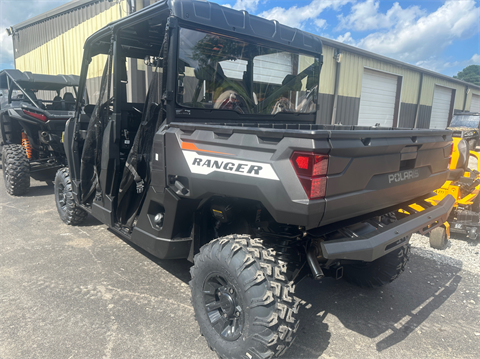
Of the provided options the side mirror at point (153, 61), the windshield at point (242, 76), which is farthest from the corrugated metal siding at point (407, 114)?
the side mirror at point (153, 61)

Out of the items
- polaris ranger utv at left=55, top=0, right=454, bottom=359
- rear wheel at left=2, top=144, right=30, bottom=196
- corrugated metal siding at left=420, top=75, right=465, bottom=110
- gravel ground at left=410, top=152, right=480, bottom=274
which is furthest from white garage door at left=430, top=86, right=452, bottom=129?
rear wheel at left=2, top=144, right=30, bottom=196

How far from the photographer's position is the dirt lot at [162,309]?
97.7 inches

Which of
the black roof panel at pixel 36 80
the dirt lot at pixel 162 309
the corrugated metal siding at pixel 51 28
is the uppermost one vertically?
the corrugated metal siding at pixel 51 28

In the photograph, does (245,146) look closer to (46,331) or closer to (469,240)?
(46,331)

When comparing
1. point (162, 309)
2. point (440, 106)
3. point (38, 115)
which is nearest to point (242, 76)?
point (162, 309)

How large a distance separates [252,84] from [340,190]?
68.0 inches

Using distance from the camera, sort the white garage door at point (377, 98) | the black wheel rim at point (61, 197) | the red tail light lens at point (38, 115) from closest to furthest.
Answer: the black wheel rim at point (61, 197), the red tail light lens at point (38, 115), the white garage door at point (377, 98)

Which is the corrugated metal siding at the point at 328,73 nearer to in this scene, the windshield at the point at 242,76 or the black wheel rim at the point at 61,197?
the windshield at the point at 242,76

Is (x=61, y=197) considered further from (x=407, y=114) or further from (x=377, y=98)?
(x=407, y=114)

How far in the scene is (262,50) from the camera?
324 centimetres

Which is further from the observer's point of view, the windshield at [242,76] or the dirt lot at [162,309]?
the windshield at [242,76]

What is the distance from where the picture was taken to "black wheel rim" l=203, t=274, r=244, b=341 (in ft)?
7.43

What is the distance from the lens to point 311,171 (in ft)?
6.07

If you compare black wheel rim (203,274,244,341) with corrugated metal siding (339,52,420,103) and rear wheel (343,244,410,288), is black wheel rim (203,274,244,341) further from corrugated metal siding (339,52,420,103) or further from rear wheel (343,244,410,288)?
corrugated metal siding (339,52,420,103)
